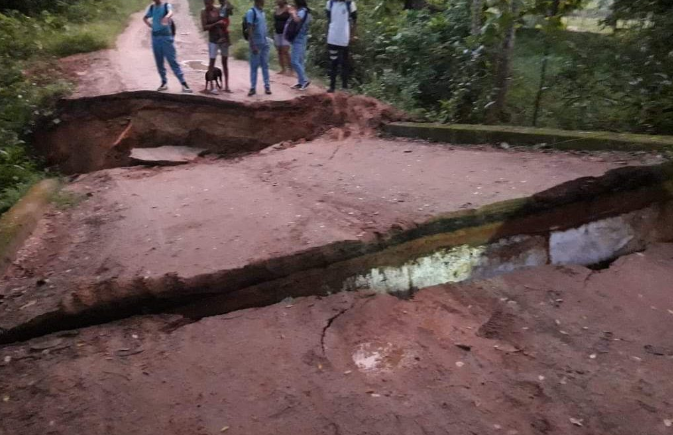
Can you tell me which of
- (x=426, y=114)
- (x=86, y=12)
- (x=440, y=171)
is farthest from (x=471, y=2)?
(x=86, y=12)

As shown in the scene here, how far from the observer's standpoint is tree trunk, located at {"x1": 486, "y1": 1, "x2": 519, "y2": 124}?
6556 mm

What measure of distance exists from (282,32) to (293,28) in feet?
3.52

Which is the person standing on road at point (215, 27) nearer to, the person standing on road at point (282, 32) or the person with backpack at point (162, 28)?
the person with backpack at point (162, 28)

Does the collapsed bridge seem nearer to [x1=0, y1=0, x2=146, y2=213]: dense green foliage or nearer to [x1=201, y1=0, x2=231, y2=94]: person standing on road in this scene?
[x1=0, y1=0, x2=146, y2=213]: dense green foliage

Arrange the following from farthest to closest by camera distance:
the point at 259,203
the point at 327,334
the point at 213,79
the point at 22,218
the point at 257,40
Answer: the point at 213,79
the point at 257,40
the point at 259,203
the point at 22,218
the point at 327,334

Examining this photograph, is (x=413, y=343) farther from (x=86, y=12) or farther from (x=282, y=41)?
(x=86, y=12)

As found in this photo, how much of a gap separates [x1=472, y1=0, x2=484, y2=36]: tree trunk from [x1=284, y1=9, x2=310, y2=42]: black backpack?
2337mm

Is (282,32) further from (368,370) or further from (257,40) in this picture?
(368,370)

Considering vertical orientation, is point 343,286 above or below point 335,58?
below

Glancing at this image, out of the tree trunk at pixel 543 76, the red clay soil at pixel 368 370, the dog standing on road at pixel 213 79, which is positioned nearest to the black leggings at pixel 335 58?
the dog standing on road at pixel 213 79

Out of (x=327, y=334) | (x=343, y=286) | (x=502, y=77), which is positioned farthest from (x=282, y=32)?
(x=327, y=334)

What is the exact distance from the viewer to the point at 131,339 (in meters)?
3.39

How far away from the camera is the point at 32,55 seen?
916 cm

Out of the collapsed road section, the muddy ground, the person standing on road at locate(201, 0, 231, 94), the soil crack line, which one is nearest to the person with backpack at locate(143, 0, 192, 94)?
the person standing on road at locate(201, 0, 231, 94)
